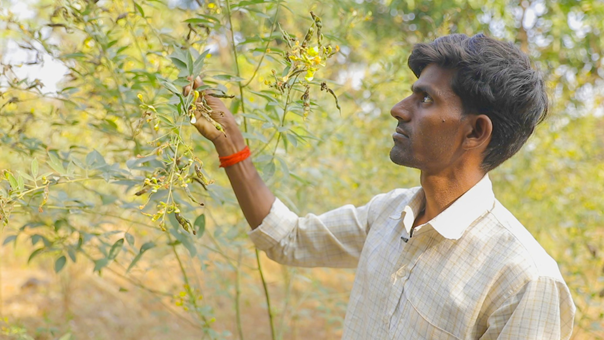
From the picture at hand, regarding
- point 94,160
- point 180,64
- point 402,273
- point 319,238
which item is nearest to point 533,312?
point 402,273

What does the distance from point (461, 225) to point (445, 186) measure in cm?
11

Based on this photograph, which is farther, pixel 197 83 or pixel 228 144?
A: pixel 228 144

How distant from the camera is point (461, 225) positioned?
4.29ft

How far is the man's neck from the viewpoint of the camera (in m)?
1.37

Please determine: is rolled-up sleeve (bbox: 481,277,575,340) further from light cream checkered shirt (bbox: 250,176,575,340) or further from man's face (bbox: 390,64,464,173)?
man's face (bbox: 390,64,464,173)

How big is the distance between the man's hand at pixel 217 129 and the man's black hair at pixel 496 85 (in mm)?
524

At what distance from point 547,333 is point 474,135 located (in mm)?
461

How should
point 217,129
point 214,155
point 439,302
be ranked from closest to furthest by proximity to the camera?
point 439,302, point 217,129, point 214,155

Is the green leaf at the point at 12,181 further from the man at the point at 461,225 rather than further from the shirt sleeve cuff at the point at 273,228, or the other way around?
the shirt sleeve cuff at the point at 273,228

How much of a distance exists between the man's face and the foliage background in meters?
0.28

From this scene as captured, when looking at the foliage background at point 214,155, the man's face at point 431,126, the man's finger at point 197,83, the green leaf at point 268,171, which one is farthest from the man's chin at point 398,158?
the man's finger at point 197,83

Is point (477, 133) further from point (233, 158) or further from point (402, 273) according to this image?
point (233, 158)

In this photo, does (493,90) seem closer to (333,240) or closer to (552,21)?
(333,240)

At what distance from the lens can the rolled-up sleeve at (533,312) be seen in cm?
112
